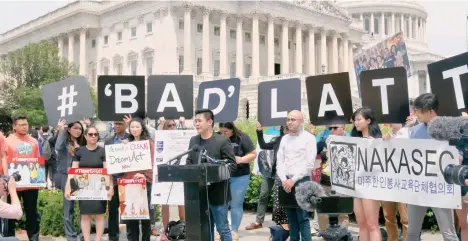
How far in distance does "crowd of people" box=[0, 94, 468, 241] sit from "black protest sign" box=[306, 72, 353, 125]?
0.93 feet

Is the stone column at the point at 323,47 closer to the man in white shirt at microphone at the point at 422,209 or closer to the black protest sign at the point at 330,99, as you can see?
the black protest sign at the point at 330,99

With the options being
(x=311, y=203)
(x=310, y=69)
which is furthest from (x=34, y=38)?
(x=311, y=203)

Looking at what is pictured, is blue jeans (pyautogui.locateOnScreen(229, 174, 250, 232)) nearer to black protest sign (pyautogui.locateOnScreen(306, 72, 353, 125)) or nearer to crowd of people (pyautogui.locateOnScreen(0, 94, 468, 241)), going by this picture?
crowd of people (pyautogui.locateOnScreen(0, 94, 468, 241))

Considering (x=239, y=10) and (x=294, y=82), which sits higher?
(x=239, y=10)

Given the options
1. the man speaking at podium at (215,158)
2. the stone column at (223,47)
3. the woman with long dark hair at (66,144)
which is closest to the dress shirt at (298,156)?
the man speaking at podium at (215,158)

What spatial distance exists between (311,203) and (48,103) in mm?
5687

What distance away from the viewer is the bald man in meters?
8.20

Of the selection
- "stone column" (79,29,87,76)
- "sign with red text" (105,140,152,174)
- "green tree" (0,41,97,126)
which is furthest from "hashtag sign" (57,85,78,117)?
"stone column" (79,29,87,76)

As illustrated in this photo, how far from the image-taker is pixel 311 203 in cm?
723

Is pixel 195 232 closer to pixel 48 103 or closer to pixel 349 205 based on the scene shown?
pixel 349 205

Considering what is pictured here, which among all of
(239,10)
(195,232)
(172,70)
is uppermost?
(239,10)

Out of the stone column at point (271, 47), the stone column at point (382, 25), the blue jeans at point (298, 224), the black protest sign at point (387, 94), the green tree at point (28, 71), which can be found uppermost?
the stone column at point (382, 25)

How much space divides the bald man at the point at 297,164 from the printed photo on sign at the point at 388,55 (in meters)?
9.44

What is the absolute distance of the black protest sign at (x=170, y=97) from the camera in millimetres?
10375
